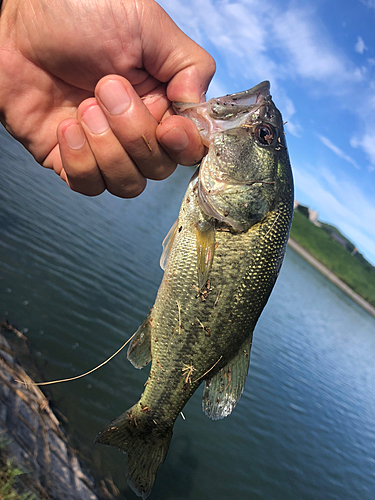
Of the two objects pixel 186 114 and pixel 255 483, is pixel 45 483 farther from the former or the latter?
pixel 255 483

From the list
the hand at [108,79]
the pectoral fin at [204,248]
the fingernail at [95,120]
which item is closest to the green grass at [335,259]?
the pectoral fin at [204,248]

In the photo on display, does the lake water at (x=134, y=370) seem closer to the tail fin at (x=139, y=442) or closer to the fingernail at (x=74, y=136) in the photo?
the tail fin at (x=139, y=442)

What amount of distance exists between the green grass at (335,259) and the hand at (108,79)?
64.0 m

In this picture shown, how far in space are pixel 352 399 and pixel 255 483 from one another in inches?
403

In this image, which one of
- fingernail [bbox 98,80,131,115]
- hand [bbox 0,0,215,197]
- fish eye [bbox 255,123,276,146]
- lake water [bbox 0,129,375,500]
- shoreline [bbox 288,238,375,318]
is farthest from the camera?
shoreline [bbox 288,238,375,318]

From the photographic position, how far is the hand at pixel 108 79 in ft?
8.05

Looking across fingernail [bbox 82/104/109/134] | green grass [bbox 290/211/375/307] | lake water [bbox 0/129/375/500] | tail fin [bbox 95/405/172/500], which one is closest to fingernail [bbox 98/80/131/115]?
fingernail [bbox 82/104/109/134]

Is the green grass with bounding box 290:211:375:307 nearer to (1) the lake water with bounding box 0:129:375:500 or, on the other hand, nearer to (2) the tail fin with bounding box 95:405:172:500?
(1) the lake water with bounding box 0:129:375:500

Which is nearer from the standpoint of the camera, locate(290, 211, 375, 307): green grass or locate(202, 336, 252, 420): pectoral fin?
locate(202, 336, 252, 420): pectoral fin

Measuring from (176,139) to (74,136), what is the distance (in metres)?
0.81

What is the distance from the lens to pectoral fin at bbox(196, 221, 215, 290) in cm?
264

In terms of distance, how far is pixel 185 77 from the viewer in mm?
2695

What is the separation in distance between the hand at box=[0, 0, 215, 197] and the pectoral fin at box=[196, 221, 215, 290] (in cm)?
56

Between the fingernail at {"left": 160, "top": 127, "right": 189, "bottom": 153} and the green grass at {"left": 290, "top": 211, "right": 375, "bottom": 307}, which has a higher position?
the green grass at {"left": 290, "top": 211, "right": 375, "bottom": 307}
